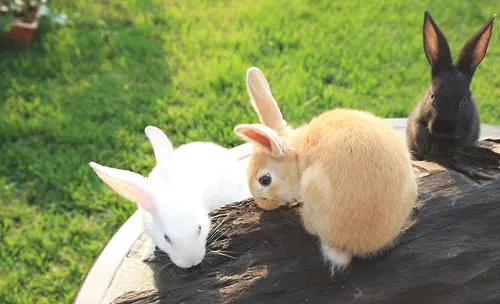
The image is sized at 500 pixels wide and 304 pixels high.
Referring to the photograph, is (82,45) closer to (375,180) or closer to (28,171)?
(28,171)

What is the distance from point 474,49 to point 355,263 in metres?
1.27

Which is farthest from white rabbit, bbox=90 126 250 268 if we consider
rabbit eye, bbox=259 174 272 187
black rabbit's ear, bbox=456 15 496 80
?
black rabbit's ear, bbox=456 15 496 80

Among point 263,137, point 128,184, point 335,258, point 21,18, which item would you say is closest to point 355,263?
point 335,258

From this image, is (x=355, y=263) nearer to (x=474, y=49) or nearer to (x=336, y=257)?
(x=336, y=257)

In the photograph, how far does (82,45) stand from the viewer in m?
4.92

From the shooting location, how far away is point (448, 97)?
2.71 m

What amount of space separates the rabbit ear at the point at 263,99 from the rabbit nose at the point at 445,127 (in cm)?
91

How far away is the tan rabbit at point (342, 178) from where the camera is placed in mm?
1885

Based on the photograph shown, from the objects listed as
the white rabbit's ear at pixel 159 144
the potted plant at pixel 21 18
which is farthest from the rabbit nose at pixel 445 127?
the potted plant at pixel 21 18

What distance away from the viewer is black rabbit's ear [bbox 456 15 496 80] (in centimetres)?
273

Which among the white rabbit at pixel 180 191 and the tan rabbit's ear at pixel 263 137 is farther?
the white rabbit at pixel 180 191

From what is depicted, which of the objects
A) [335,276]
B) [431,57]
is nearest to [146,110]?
[431,57]

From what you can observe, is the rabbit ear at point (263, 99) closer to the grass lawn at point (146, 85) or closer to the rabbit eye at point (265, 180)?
the rabbit eye at point (265, 180)

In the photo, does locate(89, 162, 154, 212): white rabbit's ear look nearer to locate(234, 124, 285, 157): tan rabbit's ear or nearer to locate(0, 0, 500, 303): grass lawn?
locate(234, 124, 285, 157): tan rabbit's ear
